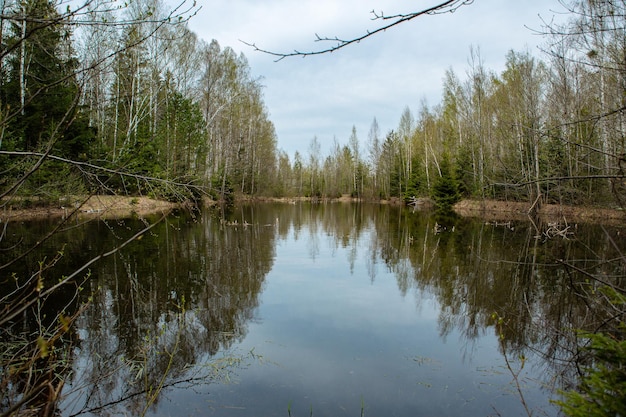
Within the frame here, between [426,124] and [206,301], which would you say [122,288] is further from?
[426,124]

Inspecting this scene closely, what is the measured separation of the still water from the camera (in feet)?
12.5

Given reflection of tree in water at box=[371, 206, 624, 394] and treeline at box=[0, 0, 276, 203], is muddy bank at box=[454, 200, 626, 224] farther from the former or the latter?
treeline at box=[0, 0, 276, 203]

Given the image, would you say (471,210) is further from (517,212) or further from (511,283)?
(511,283)

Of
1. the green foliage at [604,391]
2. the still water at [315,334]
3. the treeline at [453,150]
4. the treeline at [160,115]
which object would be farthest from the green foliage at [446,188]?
the green foliage at [604,391]

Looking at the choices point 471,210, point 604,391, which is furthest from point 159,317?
point 471,210

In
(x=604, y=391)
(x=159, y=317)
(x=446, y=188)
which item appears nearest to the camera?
(x=604, y=391)

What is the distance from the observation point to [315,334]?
18.0 ft

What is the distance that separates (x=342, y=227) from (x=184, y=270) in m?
11.2

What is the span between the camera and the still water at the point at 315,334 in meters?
3.81

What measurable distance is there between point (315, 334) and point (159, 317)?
2.27 metres

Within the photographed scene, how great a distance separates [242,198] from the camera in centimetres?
4022

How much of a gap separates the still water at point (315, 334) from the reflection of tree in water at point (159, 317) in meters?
0.02

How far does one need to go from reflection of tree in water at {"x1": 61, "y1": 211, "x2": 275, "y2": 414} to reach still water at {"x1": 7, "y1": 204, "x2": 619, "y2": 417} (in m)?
0.02

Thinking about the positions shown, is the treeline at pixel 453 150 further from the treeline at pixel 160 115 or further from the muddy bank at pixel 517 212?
the treeline at pixel 160 115
